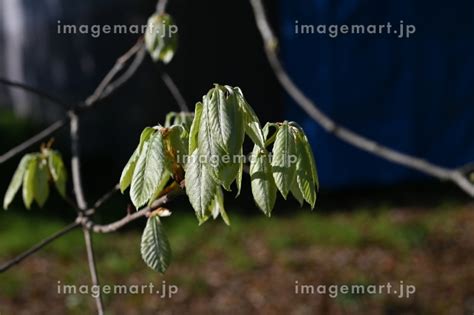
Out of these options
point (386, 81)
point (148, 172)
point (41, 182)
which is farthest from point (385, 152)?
point (386, 81)

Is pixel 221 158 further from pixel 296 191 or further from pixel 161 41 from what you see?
pixel 161 41

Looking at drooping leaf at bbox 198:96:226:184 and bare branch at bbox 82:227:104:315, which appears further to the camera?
bare branch at bbox 82:227:104:315

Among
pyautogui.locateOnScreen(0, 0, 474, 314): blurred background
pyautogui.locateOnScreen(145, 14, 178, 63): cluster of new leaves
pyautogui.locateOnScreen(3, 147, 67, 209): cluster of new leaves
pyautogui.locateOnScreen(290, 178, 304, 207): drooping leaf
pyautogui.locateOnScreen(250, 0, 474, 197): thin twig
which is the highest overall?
pyautogui.locateOnScreen(145, 14, 178, 63): cluster of new leaves

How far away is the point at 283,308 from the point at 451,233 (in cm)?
119

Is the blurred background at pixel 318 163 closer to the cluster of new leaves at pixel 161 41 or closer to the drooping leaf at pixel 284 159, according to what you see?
the cluster of new leaves at pixel 161 41

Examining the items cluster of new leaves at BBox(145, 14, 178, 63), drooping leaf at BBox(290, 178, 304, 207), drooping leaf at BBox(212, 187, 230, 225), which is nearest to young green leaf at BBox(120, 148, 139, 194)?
drooping leaf at BBox(212, 187, 230, 225)

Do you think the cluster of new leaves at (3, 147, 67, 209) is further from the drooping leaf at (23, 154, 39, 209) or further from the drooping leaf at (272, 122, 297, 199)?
the drooping leaf at (272, 122, 297, 199)

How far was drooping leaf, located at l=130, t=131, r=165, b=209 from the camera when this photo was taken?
1.13 meters

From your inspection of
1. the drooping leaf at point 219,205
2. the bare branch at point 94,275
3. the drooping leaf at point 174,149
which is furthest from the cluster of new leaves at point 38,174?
the drooping leaf at point 174,149

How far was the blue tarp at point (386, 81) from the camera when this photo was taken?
555 centimetres

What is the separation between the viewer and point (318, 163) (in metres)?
5.81

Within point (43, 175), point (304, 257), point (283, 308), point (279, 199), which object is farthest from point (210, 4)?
point (43, 175)

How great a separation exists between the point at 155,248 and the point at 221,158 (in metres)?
0.28

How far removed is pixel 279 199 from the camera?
5.42 m
